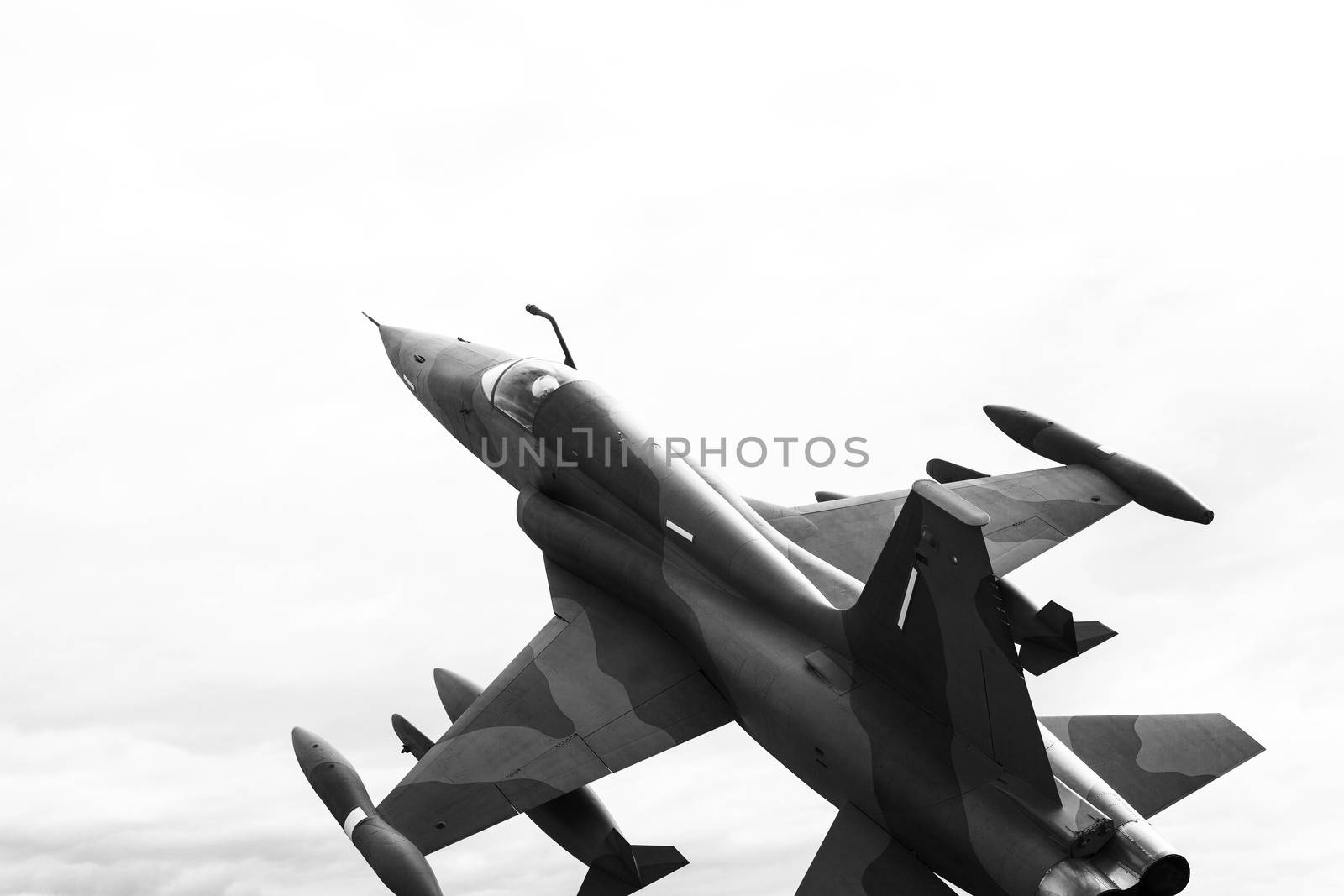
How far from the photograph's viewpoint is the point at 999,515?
15.5 m

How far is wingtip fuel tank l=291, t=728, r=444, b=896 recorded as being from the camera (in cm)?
1109

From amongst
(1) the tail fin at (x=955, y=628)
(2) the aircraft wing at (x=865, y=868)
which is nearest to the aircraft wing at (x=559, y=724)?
(2) the aircraft wing at (x=865, y=868)

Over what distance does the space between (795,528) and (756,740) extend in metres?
3.33

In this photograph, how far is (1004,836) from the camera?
387 inches

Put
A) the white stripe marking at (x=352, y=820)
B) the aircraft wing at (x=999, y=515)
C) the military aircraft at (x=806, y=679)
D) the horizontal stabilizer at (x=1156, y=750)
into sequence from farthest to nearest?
the aircraft wing at (x=999, y=515) < the white stripe marking at (x=352, y=820) < the horizontal stabilizer at (x=1156, y=750) < the military aircraft at (x=806, y=679)

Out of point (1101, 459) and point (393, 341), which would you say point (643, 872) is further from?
point (393, 341)

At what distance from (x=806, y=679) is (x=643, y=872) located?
2.49 meters

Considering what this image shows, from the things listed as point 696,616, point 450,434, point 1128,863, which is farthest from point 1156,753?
point 450,434

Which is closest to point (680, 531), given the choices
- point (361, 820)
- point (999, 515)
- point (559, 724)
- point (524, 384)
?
point (559, 724)

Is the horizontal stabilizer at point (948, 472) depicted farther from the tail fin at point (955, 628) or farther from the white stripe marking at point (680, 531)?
the tail fin at point (955, 628)

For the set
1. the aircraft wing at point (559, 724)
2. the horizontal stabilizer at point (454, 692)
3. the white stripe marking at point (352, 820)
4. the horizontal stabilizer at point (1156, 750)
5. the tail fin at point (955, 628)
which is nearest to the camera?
the tail fin at point (955, 628)

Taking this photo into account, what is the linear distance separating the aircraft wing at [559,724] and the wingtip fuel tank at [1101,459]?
6467 millimetres

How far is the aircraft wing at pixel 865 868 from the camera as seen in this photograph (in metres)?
10.6

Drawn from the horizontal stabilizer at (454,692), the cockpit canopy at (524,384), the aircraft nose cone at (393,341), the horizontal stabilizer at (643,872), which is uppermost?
the aircraft nose cone at (393,341)
